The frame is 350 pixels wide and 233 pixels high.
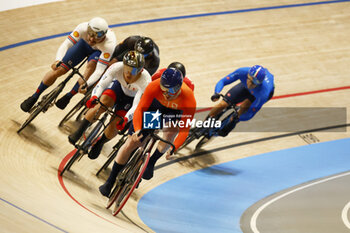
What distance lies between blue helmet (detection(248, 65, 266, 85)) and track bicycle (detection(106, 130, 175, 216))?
1.93 meters

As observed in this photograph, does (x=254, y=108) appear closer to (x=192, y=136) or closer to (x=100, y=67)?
(x=192, y=136)

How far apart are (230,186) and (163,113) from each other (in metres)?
1.95

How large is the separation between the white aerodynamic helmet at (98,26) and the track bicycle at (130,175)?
133 cm

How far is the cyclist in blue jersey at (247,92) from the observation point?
19.6ft

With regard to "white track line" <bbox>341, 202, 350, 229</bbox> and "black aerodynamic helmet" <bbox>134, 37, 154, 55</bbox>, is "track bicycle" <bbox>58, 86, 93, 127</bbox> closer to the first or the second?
"black aerodynamic helmet" <bbox>134, 37, 154, 55</bbox>

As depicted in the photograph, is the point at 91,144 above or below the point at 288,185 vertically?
above

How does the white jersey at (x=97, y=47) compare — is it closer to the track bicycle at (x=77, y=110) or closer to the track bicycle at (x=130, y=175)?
the track bicycle at (x=77, y=110)

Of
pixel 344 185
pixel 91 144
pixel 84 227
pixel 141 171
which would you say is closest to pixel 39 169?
pixel 91 144

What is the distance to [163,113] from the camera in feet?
15.0

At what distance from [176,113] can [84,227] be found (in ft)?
4.58

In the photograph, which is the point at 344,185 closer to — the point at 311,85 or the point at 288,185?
the point at 288,185

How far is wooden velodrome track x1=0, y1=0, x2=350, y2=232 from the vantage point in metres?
4.13

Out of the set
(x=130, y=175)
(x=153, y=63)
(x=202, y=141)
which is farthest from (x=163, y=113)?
(x=202, y=141)

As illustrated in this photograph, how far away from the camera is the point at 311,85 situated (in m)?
8.28
